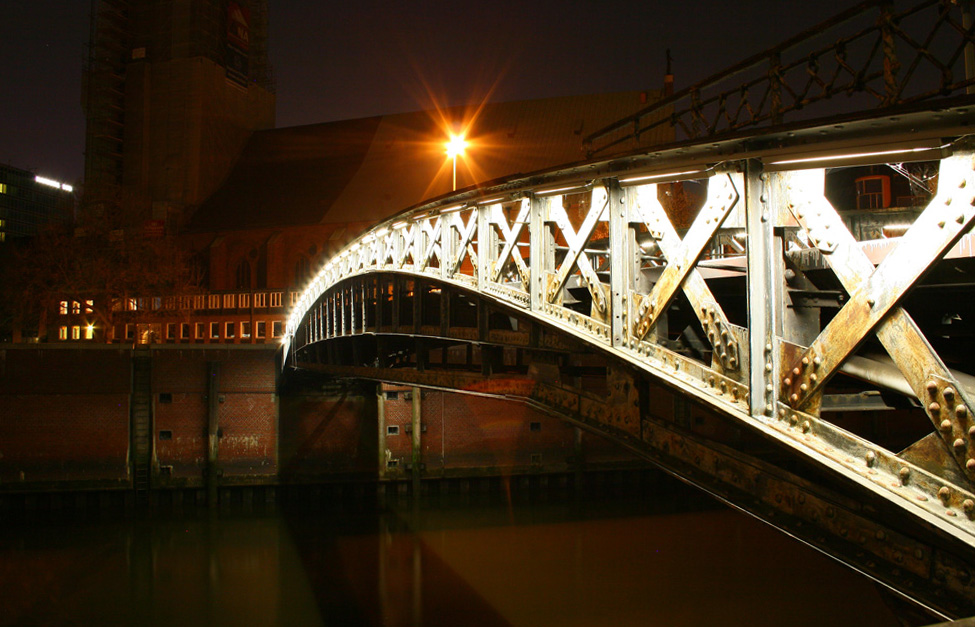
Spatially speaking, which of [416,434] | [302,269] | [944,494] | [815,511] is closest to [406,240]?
[815,511]

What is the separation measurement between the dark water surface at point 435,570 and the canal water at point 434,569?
54 mm

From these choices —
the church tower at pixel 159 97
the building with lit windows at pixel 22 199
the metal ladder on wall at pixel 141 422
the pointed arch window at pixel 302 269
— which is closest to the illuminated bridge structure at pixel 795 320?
the metal ladder on wall at pixel 141 422

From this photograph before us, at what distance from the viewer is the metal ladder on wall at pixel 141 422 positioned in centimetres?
2411

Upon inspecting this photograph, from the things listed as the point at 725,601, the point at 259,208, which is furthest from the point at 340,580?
the point at 259,208

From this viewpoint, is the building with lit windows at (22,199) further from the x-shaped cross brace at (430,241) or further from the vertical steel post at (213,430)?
the x-shaped cross brace at (430,241)

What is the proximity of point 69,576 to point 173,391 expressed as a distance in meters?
8.29

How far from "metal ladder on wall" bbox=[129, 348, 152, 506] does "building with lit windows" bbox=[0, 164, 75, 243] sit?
79.0 m

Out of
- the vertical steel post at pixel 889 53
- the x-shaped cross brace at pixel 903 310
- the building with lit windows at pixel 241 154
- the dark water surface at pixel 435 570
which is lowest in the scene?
the dark water surface at pixel 435 570

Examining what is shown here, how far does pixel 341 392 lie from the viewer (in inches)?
1027

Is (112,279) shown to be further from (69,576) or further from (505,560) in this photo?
(505,560)

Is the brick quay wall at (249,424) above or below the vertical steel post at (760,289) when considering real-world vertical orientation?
below

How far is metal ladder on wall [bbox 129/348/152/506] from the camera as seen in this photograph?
24.1 metres

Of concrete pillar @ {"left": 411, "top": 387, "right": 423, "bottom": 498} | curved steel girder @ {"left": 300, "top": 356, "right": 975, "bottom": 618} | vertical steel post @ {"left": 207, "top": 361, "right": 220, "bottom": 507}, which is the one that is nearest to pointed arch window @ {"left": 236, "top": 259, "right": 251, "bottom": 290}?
vertical steel post @ {"left": 207, "top": 361, "right": 220, "bottom": 507}

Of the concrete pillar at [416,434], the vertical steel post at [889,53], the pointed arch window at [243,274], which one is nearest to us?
the vertical steel post at [889,53]
